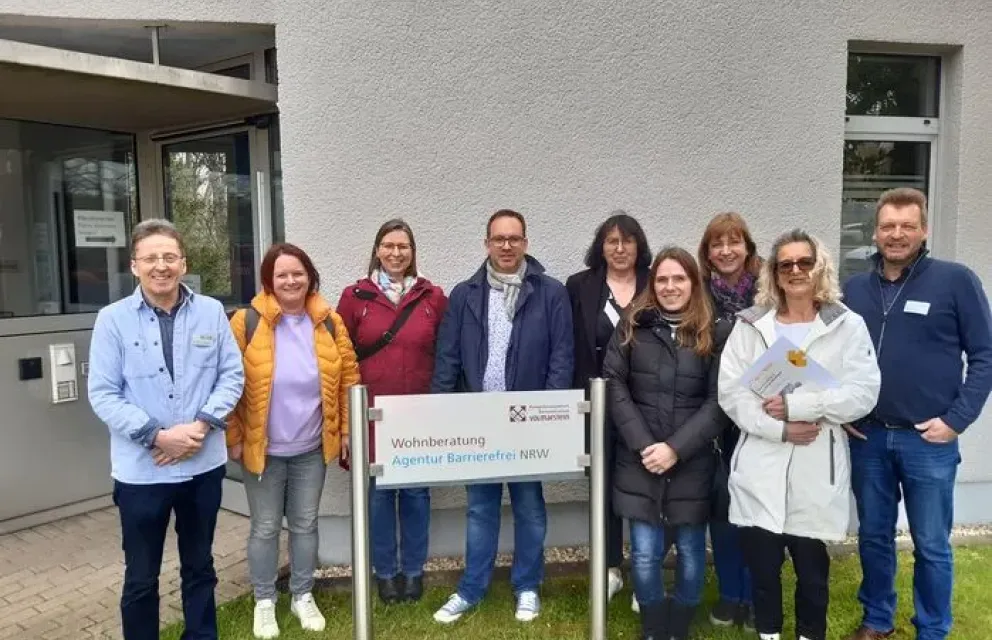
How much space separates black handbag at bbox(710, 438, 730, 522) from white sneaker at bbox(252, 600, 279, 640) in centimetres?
218

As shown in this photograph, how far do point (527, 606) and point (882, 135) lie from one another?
3850mm

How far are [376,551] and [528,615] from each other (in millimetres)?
886

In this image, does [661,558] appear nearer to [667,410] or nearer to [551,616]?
[667,410]

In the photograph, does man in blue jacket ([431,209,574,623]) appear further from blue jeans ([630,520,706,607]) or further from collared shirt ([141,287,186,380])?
collared shirt ([141,287,186,380])

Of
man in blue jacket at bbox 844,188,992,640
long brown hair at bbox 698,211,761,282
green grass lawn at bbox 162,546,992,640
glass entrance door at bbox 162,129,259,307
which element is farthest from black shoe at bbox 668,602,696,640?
glass entrance door at bbox 162,129,259,307

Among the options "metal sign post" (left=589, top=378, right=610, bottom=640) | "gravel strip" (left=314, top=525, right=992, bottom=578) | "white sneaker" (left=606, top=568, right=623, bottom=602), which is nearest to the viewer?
"metal sign post" (left=589, top=378, right=610, bottom=640)

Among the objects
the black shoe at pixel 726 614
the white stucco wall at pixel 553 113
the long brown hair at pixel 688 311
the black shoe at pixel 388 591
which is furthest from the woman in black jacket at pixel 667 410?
the black shoe at pixel 388 591

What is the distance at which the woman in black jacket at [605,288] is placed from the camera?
140 inches

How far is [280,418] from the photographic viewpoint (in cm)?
336

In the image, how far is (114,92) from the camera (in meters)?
4.09

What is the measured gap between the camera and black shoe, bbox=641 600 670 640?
3.31 m

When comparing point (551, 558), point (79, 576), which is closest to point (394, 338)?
point (551, 558)

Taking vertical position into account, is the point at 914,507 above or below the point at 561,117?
below

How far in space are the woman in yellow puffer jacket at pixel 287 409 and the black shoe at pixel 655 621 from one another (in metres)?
1.60
